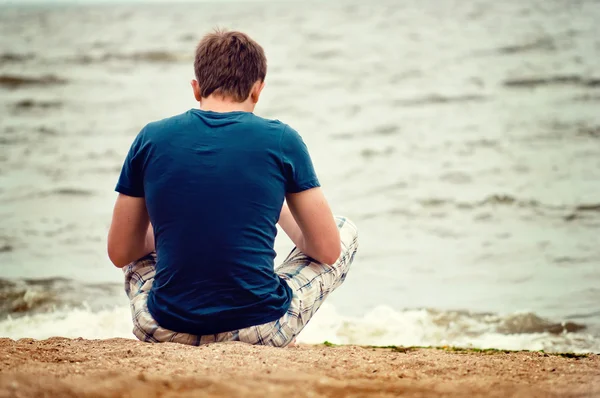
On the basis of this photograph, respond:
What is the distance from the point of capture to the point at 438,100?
14.2 meters

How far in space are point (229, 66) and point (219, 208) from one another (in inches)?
23.5

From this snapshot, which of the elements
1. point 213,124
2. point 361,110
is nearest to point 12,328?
point 213,124

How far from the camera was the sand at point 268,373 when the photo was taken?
2156 millimetres

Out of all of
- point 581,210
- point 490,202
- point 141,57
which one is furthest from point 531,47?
point 581,210

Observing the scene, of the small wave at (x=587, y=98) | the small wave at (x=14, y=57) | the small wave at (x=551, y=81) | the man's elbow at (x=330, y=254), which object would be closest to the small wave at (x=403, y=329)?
the man's elbow at (x=330, y=254)

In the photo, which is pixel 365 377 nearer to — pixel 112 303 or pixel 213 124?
pixel 213 124

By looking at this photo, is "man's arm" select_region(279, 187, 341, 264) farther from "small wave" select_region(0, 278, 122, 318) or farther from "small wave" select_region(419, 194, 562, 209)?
"small wave" select_region(419, 194, 562, 209)

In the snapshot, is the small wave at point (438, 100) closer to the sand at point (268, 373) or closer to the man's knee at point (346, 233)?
the man's knee at point (346, 233)

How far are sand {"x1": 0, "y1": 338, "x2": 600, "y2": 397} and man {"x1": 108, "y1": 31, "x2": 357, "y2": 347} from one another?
137 mm

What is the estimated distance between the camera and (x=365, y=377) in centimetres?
247

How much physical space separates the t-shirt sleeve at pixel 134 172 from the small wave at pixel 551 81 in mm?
13574

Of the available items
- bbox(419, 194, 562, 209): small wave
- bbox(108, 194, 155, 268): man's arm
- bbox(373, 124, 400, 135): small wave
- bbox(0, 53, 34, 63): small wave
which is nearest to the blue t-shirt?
bbox(108, 194, 155, 268): man's arm

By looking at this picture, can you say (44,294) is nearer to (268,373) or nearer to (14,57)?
(268,373)

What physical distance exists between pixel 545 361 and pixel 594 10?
86.7 ft
